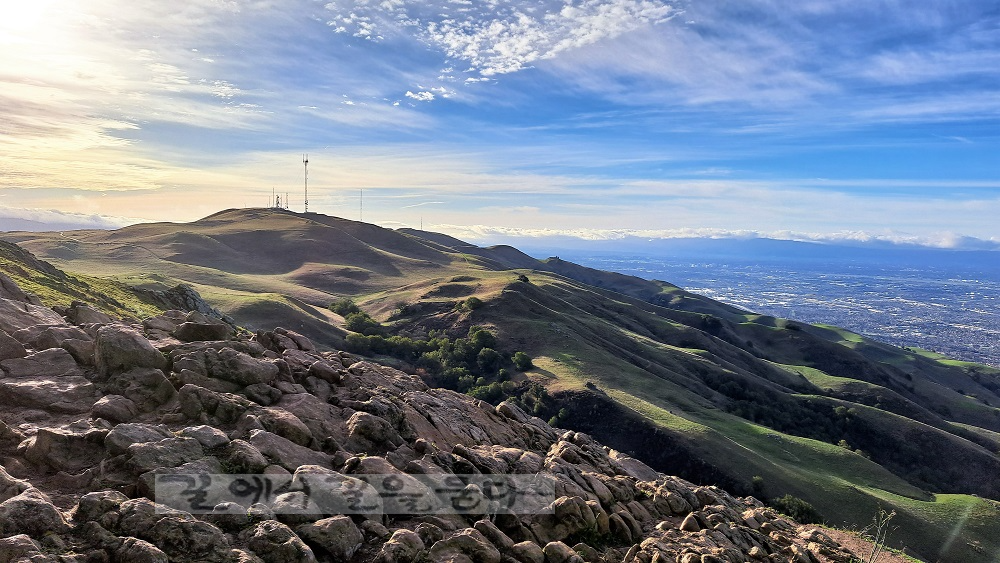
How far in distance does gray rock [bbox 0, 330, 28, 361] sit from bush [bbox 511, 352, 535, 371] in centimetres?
6256

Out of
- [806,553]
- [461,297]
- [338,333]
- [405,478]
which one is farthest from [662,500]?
[461,297]

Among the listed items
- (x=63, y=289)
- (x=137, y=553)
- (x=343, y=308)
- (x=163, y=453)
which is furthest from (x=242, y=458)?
(x=343, y=308)

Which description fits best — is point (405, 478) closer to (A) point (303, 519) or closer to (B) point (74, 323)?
(A) point (303, 519)

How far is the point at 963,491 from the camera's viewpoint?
67.4 meters

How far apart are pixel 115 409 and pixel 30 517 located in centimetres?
500

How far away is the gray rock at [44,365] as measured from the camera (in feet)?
52.0

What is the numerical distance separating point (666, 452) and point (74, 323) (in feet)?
162

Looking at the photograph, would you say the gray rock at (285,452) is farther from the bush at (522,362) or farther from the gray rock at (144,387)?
the bush at (522,362)

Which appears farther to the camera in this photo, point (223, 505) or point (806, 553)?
point (806, 553)

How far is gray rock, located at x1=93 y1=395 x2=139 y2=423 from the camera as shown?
14539mm

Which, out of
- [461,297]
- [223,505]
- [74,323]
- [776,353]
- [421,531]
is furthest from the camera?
[776,353]

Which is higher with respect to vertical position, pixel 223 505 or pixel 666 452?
pixel 223 505

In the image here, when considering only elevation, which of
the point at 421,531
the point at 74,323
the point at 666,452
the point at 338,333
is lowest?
the point at 666,452

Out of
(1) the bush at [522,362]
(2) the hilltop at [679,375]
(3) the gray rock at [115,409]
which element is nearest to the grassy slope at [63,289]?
(2) the hilltop at [679,375]
